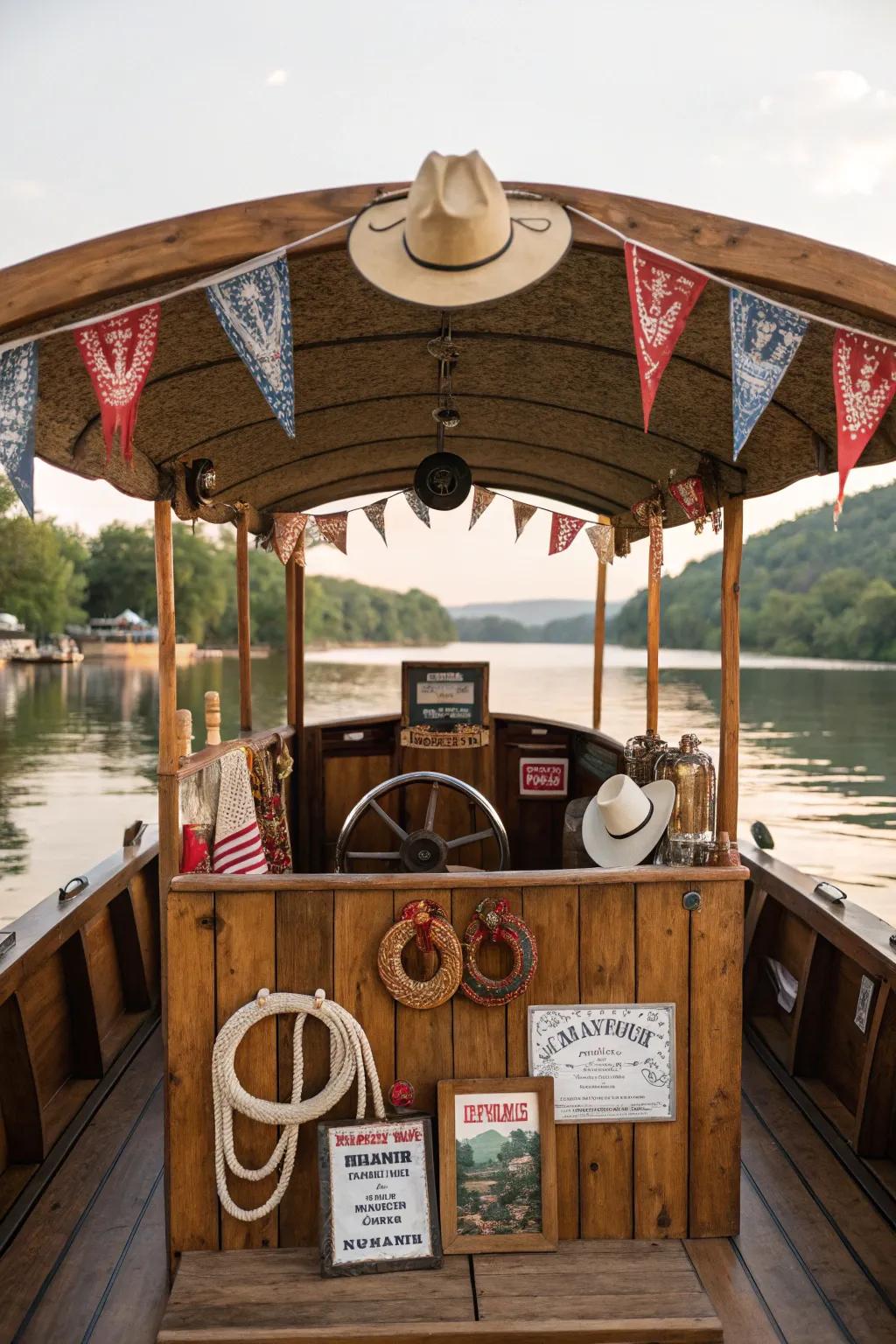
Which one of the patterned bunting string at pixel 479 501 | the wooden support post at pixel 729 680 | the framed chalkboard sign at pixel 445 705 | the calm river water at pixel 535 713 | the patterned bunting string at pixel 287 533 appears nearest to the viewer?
the wooden support post at pixel 729 680

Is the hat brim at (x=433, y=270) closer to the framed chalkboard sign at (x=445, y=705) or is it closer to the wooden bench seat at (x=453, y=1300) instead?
the wooden bench seat at (x=453, y=1300)

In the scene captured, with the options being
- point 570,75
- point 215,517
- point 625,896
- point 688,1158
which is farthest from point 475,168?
point 570,75

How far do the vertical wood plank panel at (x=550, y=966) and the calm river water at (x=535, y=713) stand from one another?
11.4 feet

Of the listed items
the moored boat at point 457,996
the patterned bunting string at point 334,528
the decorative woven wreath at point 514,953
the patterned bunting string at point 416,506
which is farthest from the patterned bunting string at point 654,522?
the decorative woven wreath at point 514,953

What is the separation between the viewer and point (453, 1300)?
82.3 inches

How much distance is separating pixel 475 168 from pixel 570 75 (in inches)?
1804

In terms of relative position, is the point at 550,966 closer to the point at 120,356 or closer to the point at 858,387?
the point at 858,387

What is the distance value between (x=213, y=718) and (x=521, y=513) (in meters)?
2.71

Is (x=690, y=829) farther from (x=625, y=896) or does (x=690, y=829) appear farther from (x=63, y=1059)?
(x=63, y=1059)

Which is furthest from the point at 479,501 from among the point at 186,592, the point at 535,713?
the point at 186,592

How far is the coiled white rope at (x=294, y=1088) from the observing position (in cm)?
225

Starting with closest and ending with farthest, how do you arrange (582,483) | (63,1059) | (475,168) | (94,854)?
(475,168)
(63,1059)
(582,483)
(94,854)

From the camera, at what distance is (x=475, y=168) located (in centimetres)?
189

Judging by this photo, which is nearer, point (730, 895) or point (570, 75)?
point (730, 895)
